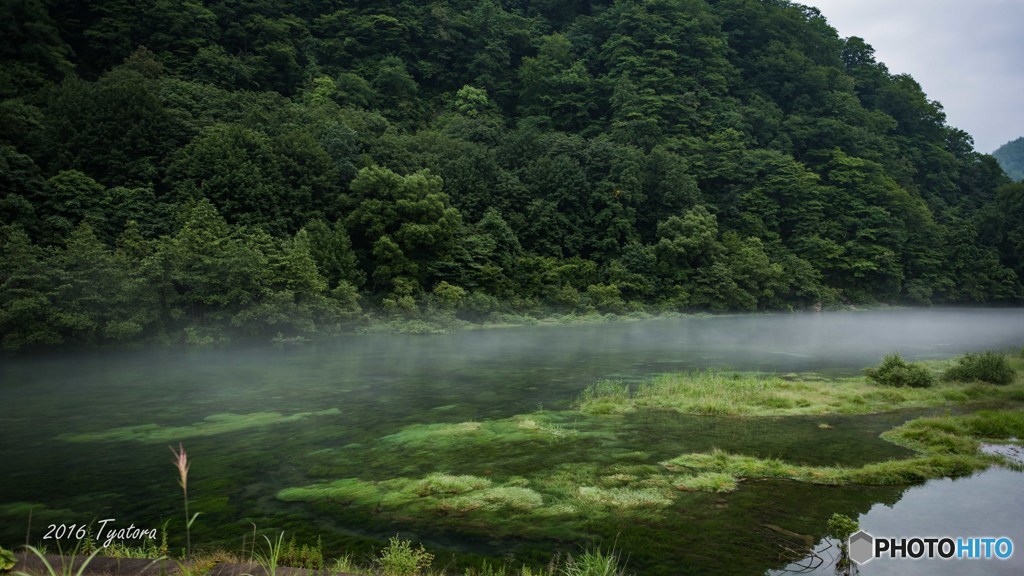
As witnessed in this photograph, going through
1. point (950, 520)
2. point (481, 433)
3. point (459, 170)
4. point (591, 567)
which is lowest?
point (481, 433)

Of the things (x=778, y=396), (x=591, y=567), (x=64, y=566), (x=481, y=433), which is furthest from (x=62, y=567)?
(x=778, y=396)

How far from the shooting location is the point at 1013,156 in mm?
144250

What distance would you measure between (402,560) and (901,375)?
55.4 feet

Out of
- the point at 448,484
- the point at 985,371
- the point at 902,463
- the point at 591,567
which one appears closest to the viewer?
the point at 591,567

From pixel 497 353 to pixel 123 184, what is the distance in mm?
26826

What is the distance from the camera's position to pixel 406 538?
7359mm

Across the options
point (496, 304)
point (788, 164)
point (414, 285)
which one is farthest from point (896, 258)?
point (414, 285)

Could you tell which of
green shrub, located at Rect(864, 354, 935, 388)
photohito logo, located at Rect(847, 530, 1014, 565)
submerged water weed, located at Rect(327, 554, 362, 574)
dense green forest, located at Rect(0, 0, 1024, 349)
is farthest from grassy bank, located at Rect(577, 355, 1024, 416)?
dense green forest, located at Rect(0, 0, 1024, 349)

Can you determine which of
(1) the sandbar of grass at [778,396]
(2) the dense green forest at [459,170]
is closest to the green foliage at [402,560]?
(1) the sandbar of grass at [778,396]

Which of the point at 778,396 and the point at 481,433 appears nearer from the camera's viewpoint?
the point at 481,433

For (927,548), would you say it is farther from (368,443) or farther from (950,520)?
(368,443)

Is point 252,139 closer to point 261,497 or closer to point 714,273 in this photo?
point 261,497

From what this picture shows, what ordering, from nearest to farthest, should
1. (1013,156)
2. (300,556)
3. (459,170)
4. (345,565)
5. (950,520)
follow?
(345,565)
(300,556)
(950,520)
(459,170)
(1013,156)

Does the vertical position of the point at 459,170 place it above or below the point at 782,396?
above
